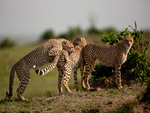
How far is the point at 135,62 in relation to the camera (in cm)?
733

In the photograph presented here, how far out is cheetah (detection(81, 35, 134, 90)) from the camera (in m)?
6.86

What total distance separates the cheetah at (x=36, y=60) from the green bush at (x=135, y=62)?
1.38m

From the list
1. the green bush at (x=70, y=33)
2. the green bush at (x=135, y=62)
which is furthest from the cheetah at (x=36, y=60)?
the green bush at (x=70, y=33)

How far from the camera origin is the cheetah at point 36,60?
631 centimetres

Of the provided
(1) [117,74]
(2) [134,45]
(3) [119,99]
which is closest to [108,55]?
(1) [117,74]

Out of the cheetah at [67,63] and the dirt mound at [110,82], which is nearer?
the cheetah at [67,63]

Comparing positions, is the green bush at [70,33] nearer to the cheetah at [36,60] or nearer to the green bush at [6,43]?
the green bush at [6,43]

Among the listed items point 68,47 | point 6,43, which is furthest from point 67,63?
point 6,43

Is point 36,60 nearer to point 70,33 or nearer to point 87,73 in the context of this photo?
point 87,73

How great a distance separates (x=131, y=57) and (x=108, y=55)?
844 mm

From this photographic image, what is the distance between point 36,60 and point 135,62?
9.87 feet

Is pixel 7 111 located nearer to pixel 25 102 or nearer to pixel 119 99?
pixel 25 102

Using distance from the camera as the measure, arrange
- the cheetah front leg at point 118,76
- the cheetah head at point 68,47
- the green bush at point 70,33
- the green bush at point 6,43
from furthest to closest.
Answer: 1. the green bush at point 6,43
2. the green bush at point 70,33
3. the cheetah head at point 68,47
4. the cheetah front leg at point 118,76

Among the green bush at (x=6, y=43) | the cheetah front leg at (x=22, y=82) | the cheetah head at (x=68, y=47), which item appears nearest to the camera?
the cheetah front leg at (x=22, y=82)
